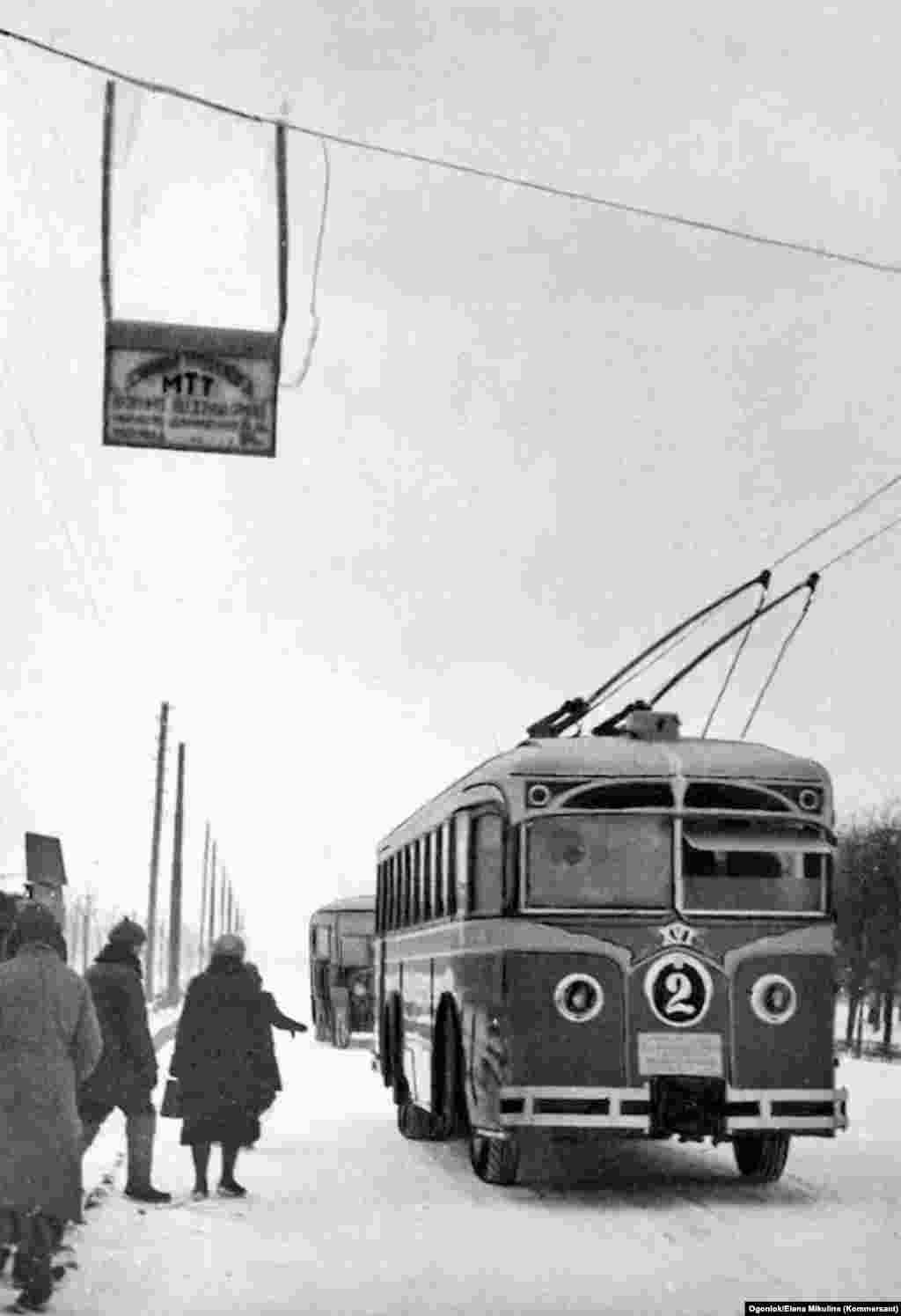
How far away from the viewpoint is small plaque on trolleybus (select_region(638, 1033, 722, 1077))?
1401 centimetres

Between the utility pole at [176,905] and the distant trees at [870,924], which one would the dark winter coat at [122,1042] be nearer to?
the utility pole at [176,905]

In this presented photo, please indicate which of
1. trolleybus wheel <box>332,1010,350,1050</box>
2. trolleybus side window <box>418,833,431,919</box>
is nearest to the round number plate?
trolleybus side window <box>418,833,431,919</box>

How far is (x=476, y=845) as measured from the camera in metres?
15.2

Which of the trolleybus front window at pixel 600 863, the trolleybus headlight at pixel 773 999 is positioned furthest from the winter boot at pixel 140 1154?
the trolleybus headlight at pixel 773 999

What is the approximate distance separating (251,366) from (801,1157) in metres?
8.24

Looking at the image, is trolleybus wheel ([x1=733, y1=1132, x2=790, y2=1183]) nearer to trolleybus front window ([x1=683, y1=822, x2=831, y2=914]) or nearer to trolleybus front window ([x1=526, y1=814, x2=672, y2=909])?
trolleybus front window ([x1=683, y1=822, x2=831, y2=914])

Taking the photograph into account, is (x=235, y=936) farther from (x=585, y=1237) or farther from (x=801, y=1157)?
(x=801, y=1157)

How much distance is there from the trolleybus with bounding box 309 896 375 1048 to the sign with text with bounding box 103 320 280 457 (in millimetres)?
27656

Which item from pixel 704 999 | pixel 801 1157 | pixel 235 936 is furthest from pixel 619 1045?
pixel 801 1157

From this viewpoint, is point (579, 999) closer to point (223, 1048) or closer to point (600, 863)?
point (600, 863)

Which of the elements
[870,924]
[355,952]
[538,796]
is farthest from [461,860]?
[870,924]

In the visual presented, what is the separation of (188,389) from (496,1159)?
5.59 metres

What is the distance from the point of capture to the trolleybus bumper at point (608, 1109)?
14.0 metres

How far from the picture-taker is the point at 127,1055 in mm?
13398
